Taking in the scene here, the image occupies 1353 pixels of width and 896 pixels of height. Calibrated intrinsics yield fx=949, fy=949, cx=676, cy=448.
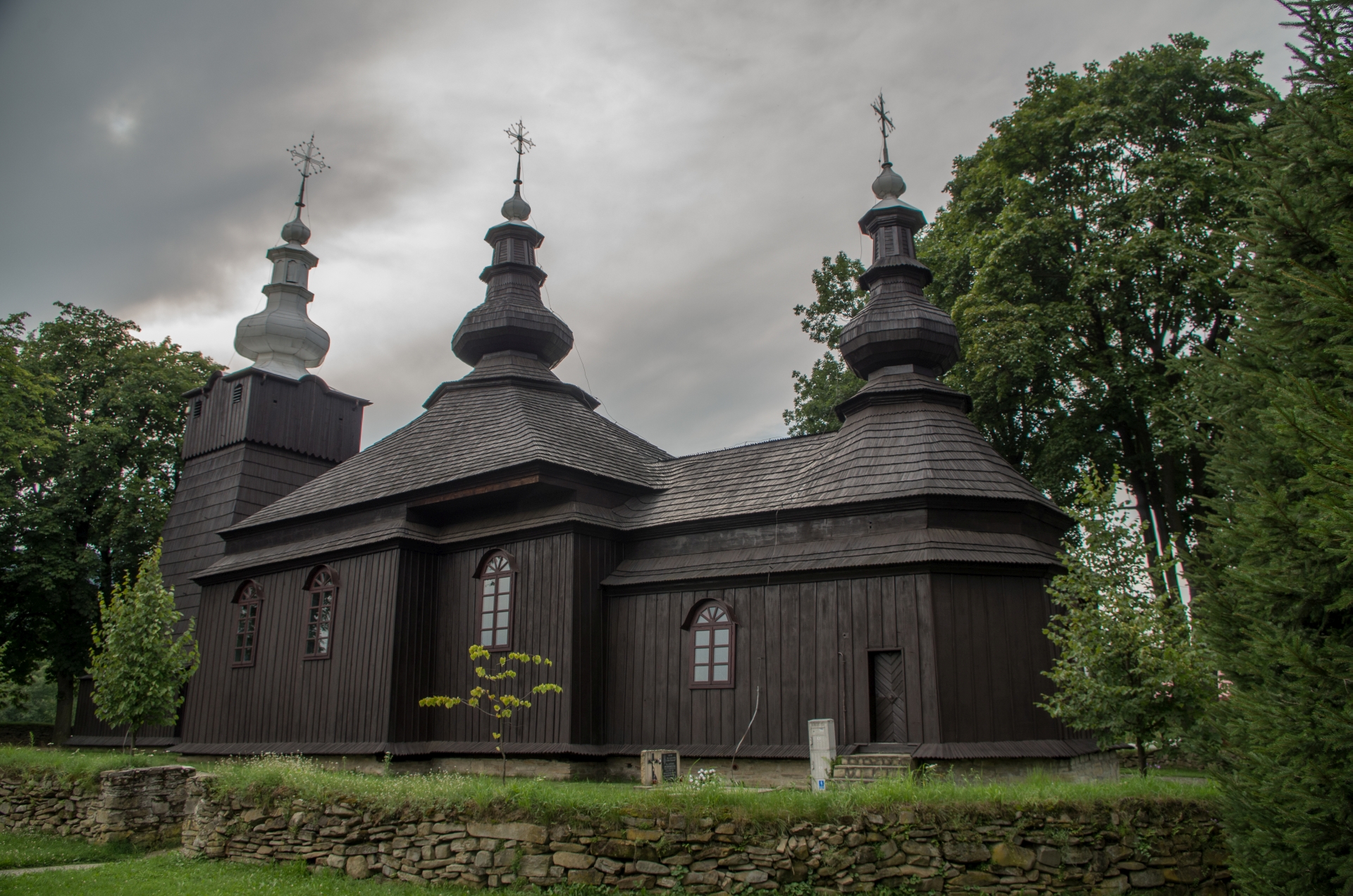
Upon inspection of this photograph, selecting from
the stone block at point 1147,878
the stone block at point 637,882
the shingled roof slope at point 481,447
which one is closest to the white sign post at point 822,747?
the stone block at point 637,882

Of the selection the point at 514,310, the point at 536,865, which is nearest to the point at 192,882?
the point at 536,865

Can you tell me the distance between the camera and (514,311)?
20562 millimetres

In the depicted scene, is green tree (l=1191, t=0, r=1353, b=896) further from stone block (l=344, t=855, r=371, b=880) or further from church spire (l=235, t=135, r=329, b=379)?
church spire (l=235, t=135, r=329, b=379)

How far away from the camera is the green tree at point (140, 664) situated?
16.5 meters

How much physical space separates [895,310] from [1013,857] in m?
10.3

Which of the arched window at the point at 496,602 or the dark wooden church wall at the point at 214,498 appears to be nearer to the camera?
the arched window at the point at 496,602

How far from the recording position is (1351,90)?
5672 millimetres

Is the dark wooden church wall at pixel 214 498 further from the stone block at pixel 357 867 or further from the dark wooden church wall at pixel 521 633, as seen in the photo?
the stone block at pixel 357 867

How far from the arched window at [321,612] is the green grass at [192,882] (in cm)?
540

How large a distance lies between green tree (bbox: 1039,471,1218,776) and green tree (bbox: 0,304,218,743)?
23.3m

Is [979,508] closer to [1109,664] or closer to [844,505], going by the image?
[844,505]

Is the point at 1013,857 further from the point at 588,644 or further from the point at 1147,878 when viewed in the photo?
the point at 588,644

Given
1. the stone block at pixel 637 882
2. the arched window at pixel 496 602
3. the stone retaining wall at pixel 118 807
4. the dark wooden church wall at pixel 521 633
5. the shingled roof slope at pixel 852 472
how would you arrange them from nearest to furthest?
the stone block at pixel 637 882
the stone retaining wall at pixel 118 807
the shingled roof slope at pixel 852 472
the dark wooden church wall at pixel 521 633
the arched window at pixel 496 602

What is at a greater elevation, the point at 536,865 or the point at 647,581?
the point at 647,581
